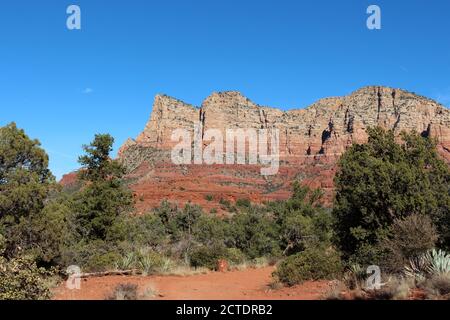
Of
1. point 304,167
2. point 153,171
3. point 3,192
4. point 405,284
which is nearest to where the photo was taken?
point 405,284

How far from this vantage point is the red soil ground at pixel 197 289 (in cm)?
1180

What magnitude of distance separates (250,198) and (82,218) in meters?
68.6

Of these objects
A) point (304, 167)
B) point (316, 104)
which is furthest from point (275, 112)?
point (304, 167)

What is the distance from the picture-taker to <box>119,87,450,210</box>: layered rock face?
10281 centimetres

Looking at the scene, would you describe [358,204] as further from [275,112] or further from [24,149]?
[275,112]

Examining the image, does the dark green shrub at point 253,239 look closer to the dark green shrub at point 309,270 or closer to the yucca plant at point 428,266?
the dark green shrub at point 309,270

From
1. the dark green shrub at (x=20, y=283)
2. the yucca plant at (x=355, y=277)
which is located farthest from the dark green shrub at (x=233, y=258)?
the dark green shrub at (x=20, y=283)

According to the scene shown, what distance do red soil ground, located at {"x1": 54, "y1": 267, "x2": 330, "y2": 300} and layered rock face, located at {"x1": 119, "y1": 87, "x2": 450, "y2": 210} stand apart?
239 feet

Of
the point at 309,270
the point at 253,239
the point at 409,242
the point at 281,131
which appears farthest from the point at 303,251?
the point at 281,131

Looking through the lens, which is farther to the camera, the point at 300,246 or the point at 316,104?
the point at 316,104

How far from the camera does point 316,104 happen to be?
6516 inches

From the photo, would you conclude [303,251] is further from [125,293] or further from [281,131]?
[281,131]

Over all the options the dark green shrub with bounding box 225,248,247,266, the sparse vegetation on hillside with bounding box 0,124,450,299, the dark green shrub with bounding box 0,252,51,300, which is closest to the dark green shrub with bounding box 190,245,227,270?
the sparse vegetation on hillside with bounding box 0,124,450,299

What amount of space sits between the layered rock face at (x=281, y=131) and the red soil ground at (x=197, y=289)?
239 feet
